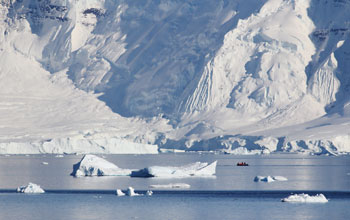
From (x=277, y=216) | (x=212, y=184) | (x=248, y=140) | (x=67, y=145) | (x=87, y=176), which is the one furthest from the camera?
(x=248, y=140)

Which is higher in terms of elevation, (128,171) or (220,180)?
(128,171)

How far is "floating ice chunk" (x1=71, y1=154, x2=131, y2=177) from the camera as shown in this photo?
108750mm

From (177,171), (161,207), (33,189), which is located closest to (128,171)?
(177,171)

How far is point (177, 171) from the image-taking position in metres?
108

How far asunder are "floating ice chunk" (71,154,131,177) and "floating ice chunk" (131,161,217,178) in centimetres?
192

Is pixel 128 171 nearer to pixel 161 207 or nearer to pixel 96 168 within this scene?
pixel 96 168

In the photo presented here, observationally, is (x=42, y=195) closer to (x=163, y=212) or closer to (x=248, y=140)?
(x=163, y=212)

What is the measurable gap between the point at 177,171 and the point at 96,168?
370 inches

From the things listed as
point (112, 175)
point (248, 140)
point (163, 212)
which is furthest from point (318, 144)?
point (163, 212)

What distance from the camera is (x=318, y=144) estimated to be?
186 m

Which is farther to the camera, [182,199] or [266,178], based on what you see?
[266,178]

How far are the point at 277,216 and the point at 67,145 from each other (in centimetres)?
11647

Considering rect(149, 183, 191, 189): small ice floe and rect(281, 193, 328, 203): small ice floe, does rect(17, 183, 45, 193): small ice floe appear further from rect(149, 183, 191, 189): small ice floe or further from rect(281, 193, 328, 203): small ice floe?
rect(281, 193, 328, 203): small ice floe

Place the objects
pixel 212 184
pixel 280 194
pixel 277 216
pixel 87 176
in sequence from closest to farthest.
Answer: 1. pixel 277 216
2. pixel 280 194
3. pixel 212 184
4. pixel 87 176
